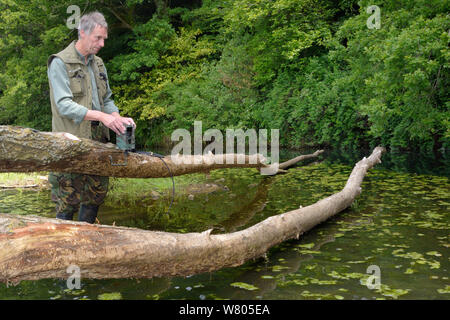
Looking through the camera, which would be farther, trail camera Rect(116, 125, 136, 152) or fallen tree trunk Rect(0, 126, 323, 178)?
trail camera Rect(116, 125, 136, 152)

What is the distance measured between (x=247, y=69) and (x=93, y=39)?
16044 millimetres

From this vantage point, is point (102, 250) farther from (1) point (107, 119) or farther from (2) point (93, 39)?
(2) point (93, 39)

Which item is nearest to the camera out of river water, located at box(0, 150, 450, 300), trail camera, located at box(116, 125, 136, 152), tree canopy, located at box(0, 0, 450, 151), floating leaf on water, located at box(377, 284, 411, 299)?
floating leaf on water, located at box(377, 284, 411, 299)

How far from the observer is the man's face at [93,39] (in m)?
3.86

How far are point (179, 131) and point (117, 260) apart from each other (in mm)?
18165

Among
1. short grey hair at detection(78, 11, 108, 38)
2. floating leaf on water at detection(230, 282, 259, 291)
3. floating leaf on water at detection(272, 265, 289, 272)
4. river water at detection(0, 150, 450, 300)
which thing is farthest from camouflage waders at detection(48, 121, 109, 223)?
floating leaf on water at detection(272, 265, 289, 272)

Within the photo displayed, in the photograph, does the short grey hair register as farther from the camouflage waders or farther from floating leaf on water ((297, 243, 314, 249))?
floating leaf on water ((297, 243, 314, 249))

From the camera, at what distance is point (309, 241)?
15.8ft

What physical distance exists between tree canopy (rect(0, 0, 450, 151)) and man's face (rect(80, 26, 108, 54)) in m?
7.93

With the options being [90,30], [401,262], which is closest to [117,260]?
[90,30]

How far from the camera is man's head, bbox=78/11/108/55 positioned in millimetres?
3830

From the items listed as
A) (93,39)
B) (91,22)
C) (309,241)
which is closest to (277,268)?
(309,241)
